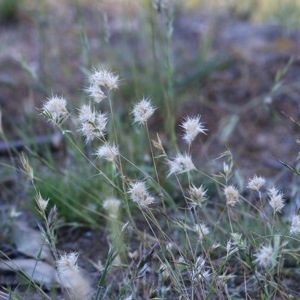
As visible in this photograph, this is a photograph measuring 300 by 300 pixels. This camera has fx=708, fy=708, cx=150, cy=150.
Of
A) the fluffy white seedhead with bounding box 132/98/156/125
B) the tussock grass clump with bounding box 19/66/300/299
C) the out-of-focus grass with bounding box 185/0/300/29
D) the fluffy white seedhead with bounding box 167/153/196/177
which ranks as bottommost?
the out-of-focus grass with bounding box 185/0/300/29

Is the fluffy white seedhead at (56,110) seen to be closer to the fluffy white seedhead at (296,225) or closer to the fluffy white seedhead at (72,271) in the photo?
the fluffy white seedhead at (72,271)

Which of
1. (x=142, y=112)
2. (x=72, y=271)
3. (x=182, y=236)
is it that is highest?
(x=142, y=112)

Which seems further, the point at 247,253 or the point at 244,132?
the point at 244,132

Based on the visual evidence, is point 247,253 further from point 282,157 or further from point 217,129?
point 217,129

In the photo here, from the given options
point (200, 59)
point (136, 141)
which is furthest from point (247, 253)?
point (200, 59)

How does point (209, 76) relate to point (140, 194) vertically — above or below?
below

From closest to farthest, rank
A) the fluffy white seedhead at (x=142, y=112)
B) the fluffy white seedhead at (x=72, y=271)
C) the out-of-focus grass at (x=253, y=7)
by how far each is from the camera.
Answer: the fluffy white seedhead at (x=72, y=271) → the fluffy white seedhead at (x=142, y=112) → the out-of-focus grass at (x=253, y=7)

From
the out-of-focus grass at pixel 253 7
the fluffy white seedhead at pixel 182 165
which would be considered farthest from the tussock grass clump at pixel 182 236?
the out-of-focus grass at pixel 253 7

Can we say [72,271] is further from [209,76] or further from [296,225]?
[209,76]

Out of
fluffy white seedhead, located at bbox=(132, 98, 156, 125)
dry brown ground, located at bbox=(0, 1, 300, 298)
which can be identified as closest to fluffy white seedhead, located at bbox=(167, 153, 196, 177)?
fluffy white seedhead, located at bbox=(132, 98, 156, 125)

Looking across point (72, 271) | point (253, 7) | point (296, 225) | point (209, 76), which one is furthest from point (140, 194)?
point (253, 7)

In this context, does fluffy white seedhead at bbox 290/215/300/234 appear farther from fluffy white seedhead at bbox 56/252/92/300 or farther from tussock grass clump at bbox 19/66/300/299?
fluffy white seedhead at bbox 56/252/92/300
